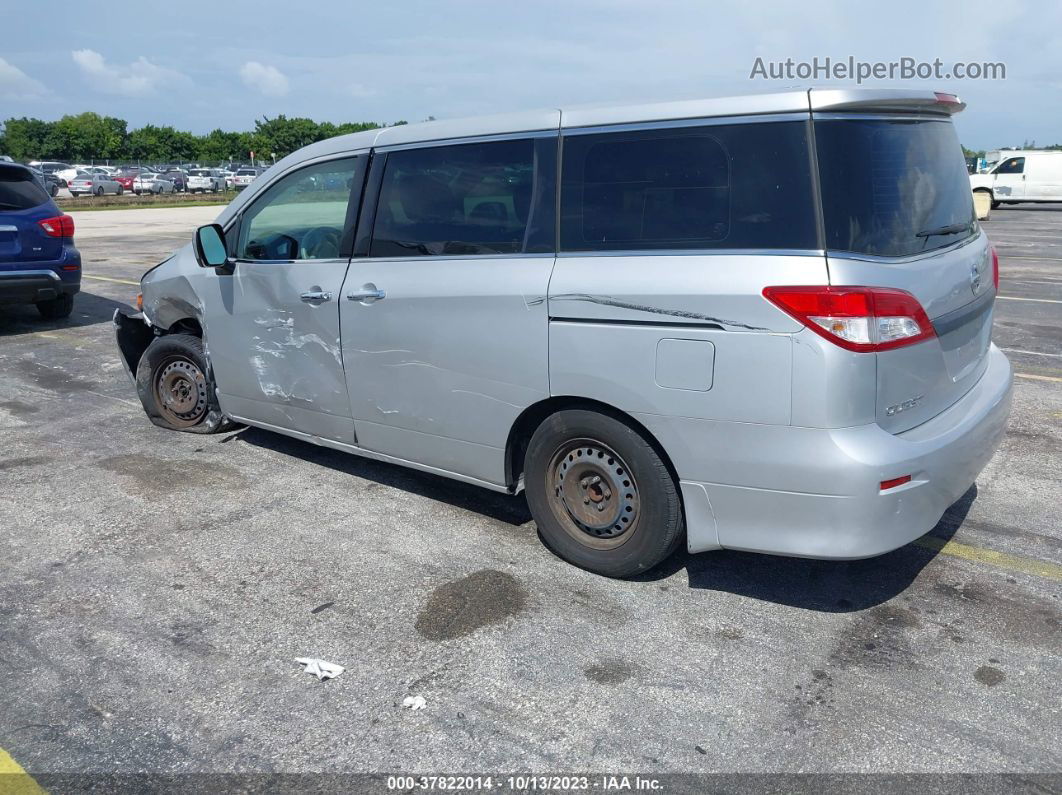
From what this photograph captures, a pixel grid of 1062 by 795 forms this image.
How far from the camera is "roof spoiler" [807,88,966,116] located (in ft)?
10.5

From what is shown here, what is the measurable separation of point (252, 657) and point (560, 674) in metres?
1.13

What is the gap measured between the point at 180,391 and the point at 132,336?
607mm

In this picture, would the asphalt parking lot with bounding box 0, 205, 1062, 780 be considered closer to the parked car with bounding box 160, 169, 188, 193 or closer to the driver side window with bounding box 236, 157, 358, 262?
the driver side window with bounding box 236, 157, 358, 262

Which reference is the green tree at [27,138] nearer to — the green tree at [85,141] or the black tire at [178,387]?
the green tree at [85,141]

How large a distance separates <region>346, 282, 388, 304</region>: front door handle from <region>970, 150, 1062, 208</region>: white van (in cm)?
3204

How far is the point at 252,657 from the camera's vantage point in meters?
3.35

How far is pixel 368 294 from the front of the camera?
4.42m

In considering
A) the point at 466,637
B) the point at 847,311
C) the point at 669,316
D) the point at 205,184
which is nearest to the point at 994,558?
the point at 847,311

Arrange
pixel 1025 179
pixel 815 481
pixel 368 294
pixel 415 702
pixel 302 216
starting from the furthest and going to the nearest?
1. pixel 1025 179
2. pixel 302 216
3. pixel 368 294
4. pixel 815 481
5. pixel 415 702

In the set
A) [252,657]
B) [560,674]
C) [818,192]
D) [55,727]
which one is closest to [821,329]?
[818,192]

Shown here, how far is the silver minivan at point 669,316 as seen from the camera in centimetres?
320

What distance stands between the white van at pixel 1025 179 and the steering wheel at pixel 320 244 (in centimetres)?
3183

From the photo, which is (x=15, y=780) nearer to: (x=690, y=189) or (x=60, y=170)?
(x=690, y=189)

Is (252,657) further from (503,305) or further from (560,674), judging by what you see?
(503,305)
